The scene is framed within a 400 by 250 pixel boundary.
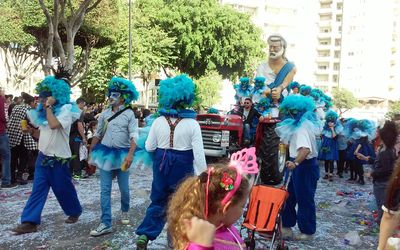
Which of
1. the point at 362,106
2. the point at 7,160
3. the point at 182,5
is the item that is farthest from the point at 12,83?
the point at 362,106

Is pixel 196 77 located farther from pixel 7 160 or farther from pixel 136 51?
pixel 7 160

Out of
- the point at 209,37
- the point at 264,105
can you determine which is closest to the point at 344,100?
the point at 209,37

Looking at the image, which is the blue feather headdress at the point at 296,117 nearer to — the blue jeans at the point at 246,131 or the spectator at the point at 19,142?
the blue jeans at the point at 246,131

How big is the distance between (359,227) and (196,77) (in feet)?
91.0

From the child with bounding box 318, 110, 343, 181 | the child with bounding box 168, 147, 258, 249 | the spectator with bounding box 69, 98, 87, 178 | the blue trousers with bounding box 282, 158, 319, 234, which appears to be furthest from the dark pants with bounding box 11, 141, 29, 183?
the child with bounding box 168, 147, 258, 249

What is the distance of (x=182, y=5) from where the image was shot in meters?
31.2

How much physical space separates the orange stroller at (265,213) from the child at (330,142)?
6.66 metres

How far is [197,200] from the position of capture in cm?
226

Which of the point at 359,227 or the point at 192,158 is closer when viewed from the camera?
the point at 192,158

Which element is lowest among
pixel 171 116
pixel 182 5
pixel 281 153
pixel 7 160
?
pixel 7 160

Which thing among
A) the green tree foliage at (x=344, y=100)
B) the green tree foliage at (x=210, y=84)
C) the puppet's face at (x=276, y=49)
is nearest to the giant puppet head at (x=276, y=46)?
the puppet's face at (x=276, y=49)

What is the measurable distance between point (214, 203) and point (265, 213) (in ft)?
7.98

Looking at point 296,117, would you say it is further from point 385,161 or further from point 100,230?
point 100,230

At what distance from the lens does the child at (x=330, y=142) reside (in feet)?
35.8
